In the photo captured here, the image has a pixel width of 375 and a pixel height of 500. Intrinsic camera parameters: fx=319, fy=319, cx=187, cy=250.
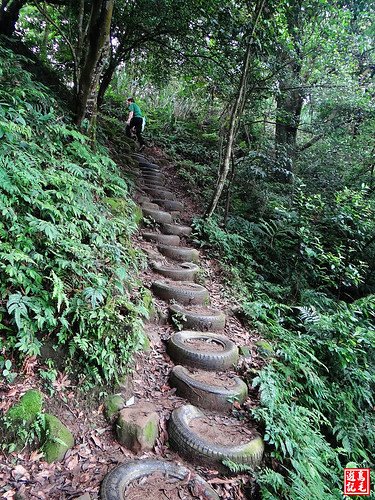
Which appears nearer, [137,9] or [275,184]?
[137,9]

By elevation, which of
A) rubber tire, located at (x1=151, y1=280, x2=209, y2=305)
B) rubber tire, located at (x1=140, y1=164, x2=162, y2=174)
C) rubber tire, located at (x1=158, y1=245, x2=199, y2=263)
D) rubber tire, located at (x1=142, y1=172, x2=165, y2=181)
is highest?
rubber tire, located at (x1=140, y1=164, x2=162, y2=174)

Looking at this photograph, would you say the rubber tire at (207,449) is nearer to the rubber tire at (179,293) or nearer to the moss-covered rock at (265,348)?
the moss-covered rock at (265,348)

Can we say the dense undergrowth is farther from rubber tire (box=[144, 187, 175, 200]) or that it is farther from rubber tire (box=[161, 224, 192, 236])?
rubber tire (box=[144, 187, 175, 200])

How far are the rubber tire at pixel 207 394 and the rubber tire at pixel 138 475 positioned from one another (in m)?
0.79

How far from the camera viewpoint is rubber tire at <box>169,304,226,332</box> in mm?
4635

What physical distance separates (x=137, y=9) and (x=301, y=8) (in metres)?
4.12

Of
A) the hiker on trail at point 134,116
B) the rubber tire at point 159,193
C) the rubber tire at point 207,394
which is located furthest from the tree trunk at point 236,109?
the rubber tire at point 207,394

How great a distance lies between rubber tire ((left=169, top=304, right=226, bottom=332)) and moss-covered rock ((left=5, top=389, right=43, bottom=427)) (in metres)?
2.29

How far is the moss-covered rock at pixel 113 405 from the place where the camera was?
3000 mm

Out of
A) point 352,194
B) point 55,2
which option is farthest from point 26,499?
point 55,2

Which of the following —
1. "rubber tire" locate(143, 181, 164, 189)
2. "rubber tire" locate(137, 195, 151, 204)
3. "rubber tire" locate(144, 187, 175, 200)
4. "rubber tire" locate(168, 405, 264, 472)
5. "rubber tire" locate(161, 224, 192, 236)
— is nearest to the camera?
"rubber tire" locate(168, 405, 264, 472)

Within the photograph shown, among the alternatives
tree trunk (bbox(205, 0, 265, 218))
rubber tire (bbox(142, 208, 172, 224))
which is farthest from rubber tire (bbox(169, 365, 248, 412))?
tree trunk (bbox(205, 0, 265, 218))

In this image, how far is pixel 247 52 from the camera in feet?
23.0

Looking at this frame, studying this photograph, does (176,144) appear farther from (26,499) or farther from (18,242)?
(26,499)
